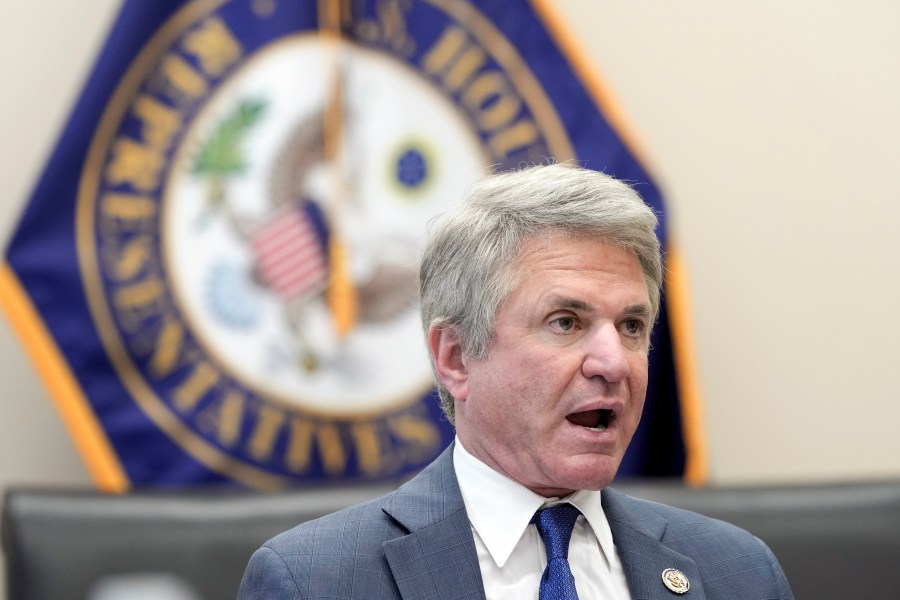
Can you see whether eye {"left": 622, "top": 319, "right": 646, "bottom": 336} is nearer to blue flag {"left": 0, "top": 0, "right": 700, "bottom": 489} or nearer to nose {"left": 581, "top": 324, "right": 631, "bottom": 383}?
nose {"left": 581, "top": 324, "right": 631, "bottom": 383}

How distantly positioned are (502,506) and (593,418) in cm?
18

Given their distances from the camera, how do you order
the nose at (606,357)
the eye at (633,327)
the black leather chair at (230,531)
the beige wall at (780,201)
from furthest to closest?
the beige wall at (780,201) < the black leather chair at (230,531) < the eye at (633,327) < the nose at (606,357)

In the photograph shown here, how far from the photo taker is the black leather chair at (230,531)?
7.32ft

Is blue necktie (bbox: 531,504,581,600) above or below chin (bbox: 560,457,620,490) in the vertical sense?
below

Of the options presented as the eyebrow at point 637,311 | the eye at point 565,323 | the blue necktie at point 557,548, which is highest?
the eye at point 565,323

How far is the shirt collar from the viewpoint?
5.54 ft

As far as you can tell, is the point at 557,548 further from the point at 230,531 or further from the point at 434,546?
the point at 230,531

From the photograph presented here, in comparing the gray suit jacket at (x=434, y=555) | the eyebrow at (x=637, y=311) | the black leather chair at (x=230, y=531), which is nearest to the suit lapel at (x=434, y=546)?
the gray suit jacket at (x=434, y=555)

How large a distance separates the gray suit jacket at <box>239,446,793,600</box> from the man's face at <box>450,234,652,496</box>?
134mm

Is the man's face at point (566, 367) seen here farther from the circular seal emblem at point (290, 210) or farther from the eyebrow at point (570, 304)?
the circular seal emblem at point (290, 210)

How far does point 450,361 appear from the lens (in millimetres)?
1789

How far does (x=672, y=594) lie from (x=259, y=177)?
156 centimetres

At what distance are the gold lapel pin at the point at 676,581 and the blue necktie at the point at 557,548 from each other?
0.16 m

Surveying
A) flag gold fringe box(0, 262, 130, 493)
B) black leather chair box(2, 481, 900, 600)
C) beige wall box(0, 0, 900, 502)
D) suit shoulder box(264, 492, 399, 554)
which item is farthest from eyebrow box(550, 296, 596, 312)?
beige wall box(0, 0, 900, 502)
